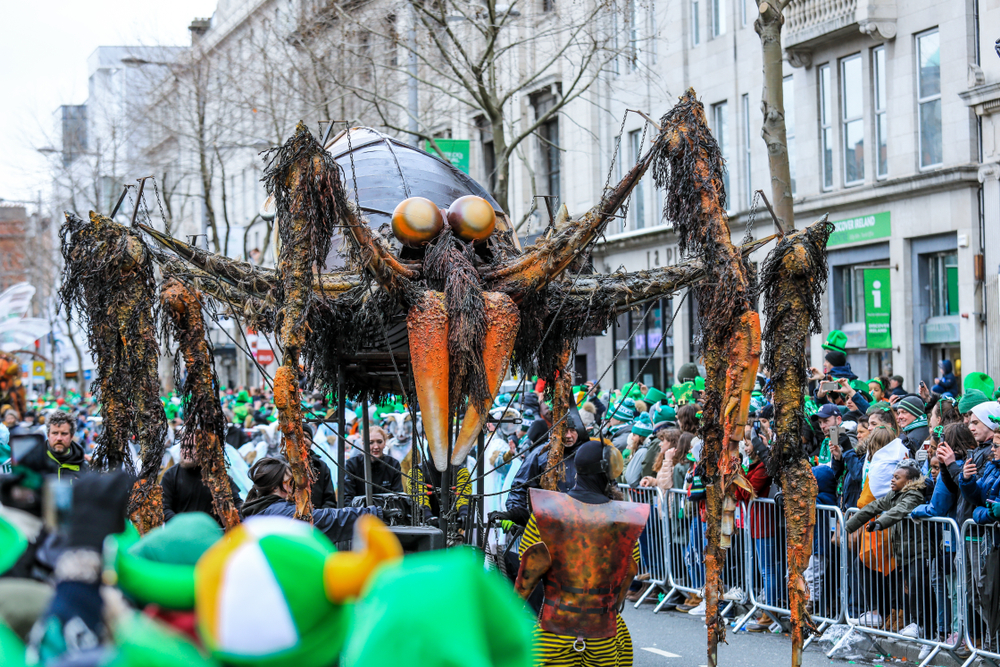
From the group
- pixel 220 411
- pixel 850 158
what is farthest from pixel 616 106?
pixel 220 411

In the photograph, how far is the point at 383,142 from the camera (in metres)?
9.29

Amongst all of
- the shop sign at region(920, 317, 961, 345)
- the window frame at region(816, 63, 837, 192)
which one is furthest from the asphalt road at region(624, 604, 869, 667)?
the window frame at region(816, 63, 837, 192)

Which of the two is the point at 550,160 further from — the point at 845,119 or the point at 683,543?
the point at 683,543

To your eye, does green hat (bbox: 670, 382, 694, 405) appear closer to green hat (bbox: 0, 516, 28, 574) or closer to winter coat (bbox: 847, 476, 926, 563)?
winter coat (bbox: 847, 476, 926, 563)

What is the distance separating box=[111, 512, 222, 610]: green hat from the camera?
8.38ft

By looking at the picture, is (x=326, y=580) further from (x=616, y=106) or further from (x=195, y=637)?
(x=616, y=106)

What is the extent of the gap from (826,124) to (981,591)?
50.5ft

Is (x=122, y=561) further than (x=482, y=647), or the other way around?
(x=122, y=561)

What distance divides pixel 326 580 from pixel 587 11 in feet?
61.6

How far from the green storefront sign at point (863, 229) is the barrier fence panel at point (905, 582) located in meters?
11.8

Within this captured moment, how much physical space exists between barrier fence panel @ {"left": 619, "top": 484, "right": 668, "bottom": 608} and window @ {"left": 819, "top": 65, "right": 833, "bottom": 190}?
12.2m

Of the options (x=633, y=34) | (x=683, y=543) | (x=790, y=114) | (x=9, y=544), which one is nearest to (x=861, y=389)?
(x=683, y=543)

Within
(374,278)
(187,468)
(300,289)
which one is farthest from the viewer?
(187,468)

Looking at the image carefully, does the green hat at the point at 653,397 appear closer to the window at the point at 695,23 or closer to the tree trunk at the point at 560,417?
the tree trunk at the point at 560,417
